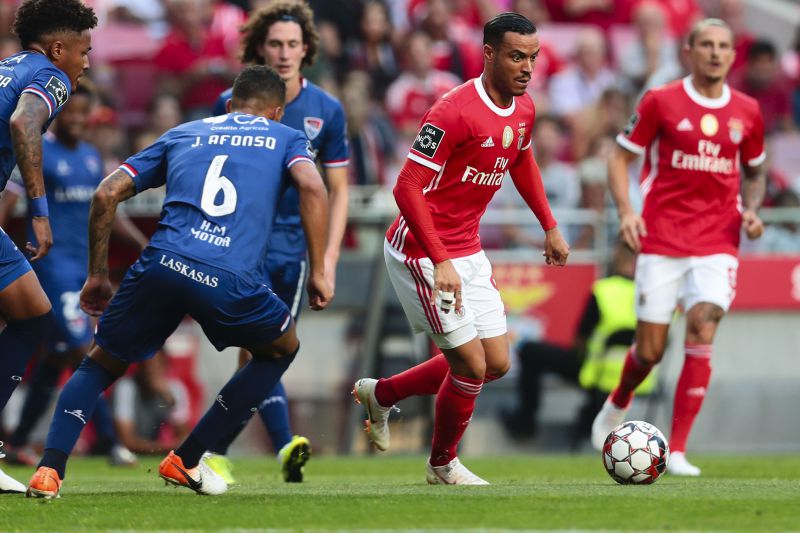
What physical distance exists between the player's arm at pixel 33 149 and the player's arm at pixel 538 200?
2.42 metres

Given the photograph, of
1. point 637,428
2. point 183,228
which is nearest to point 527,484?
point 637,428

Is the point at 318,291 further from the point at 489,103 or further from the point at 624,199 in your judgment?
the point at 624,199

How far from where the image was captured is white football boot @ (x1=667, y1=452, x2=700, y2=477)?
8.39 metres

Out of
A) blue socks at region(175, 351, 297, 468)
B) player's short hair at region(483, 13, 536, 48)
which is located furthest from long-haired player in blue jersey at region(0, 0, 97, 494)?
player's short hair at region(483, 13, 536, 48)

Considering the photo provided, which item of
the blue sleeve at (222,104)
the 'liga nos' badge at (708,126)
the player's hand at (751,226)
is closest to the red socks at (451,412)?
the blue sleeve at (222,104)

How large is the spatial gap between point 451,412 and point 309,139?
2099 mm

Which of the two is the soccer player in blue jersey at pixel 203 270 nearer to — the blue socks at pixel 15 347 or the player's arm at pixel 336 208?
the blue socks at pixel 15 347

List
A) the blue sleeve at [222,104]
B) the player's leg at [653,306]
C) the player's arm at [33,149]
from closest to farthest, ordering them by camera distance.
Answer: the player's arm at [33,149] → the blue sleeve at [222,104] → the player's leg at [653,306]

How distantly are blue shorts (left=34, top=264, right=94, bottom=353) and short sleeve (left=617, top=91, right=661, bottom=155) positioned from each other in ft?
14.4

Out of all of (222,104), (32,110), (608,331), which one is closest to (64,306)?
(222,104)

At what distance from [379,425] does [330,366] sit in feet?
15.4

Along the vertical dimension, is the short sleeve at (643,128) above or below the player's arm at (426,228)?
above

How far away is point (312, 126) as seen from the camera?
328 inches

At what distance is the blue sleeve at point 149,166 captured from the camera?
6.34m
